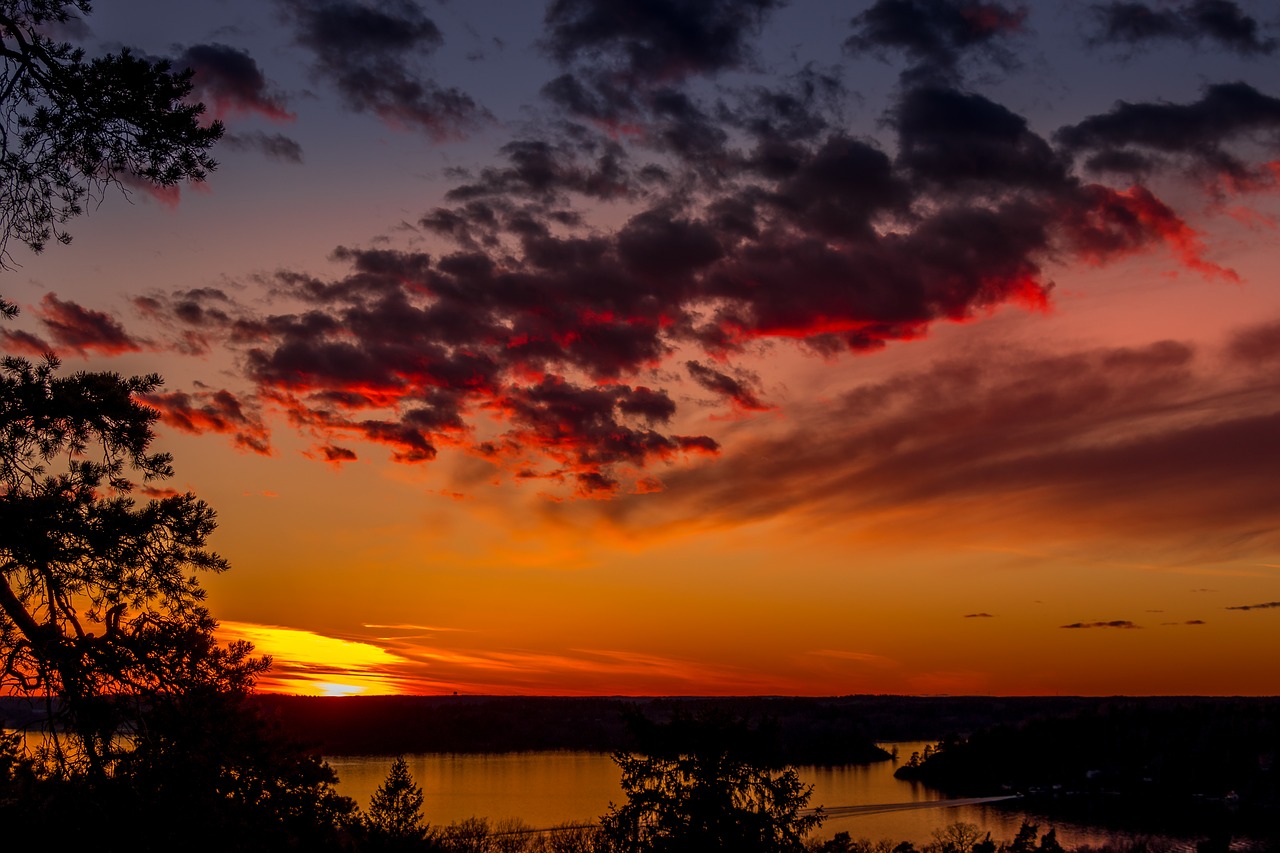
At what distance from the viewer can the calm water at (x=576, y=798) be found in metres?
127

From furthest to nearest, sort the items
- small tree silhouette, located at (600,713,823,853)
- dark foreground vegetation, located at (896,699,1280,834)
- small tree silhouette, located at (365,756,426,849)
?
1. dark foreground vegetation, located at (896,699,1280,834)
2. small tree silhouette, located at (365,756,426,849)
3. small tree silhouette, located at (600,713,823,853)

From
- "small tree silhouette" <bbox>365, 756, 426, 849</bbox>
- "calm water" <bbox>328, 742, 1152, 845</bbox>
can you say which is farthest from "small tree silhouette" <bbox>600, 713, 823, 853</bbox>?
"calm water" <bbox>328, 742, 1152, 845</bbox>

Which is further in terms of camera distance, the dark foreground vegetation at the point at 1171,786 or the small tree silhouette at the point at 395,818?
the dark foreground vegetation at the point at 1171,786

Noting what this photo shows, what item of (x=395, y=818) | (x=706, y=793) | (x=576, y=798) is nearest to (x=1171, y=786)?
(x=576, y=798)

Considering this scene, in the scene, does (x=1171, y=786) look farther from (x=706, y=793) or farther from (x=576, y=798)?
(x=706, y=793)

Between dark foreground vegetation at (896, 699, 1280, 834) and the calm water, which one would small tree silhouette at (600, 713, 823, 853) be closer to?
the calm water

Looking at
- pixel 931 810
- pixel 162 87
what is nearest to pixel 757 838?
pixel 162 87

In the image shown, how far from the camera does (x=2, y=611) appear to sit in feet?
41.4

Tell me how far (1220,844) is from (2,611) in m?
113

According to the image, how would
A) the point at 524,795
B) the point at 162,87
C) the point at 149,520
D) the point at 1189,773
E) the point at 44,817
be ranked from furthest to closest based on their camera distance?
the point at 1189,773
the point at 524,795
the point at 149,520
the point at 44,817
the point at 162,87

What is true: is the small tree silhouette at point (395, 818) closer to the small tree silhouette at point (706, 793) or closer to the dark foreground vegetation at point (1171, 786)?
the small tree silhouette at point (706, 793)

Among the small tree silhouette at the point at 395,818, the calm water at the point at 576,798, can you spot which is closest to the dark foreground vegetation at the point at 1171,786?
the calm water at the point at 576,798

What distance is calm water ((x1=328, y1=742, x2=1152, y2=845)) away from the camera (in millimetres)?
127000

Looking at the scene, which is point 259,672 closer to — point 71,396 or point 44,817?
point 44,817
